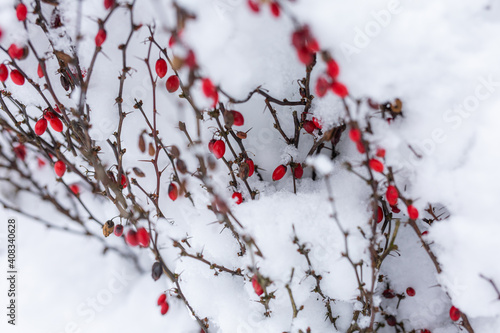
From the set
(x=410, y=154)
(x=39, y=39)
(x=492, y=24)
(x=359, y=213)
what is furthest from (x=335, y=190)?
(x=39, y=39)

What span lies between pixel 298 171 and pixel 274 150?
0.40 feet

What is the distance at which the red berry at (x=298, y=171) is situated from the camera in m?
1.27

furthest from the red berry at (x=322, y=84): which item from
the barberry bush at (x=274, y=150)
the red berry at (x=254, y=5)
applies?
the red berry at (x=254, y=5)

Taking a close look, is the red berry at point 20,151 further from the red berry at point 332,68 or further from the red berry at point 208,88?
the red berry at point 332,68

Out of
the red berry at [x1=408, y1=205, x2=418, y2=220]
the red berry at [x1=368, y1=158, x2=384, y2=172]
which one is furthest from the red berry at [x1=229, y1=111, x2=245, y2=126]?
the red berry at [x1=408, y1=205, x2=418, y2=220]

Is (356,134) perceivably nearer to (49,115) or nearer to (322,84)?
(322,84)

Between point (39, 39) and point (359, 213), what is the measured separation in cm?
123

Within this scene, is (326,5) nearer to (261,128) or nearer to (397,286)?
(261,128)

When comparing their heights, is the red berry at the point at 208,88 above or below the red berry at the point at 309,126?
below

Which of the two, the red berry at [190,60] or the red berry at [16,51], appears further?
the red berry at [16,51]

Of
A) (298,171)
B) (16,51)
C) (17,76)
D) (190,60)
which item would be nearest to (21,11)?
(16,51)

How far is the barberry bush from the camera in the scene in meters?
1.04

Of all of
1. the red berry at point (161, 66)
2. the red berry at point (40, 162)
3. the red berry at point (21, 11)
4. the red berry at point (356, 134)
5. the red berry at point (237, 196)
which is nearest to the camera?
the red berry at point (356, 134)

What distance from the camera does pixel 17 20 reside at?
3.81 feet
